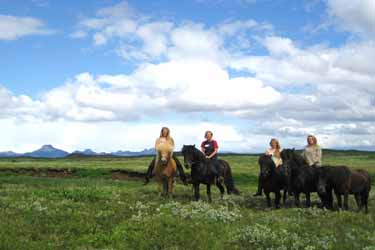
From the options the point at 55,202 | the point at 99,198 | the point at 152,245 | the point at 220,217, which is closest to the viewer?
the point at 152,245

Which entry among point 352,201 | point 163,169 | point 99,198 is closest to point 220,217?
point 99,198

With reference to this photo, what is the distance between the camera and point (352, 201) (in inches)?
963

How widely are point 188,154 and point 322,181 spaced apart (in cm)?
598

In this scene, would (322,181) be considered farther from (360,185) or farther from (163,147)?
(163,147)

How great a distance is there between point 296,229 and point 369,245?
2.26 m

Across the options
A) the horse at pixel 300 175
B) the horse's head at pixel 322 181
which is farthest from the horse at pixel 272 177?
the horse's head at pixel 322 181

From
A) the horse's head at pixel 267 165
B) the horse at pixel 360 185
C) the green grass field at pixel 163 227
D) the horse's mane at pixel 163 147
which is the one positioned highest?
the horse's mane at pixel 163 147

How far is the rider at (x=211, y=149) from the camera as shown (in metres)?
22.3

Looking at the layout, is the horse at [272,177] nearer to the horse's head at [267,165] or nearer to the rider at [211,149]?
the horse's head at [267,165]

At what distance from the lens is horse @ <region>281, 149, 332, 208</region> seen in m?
20.0

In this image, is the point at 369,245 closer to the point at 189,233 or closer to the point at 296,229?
the point at 296,229

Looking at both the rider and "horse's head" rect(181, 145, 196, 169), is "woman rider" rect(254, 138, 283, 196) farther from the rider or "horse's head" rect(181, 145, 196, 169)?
"horse's head" rect(181, 145, 196, 169)

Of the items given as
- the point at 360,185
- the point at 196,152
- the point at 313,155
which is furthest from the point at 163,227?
the point at 313,155

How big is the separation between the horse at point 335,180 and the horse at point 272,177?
1.68 meters
